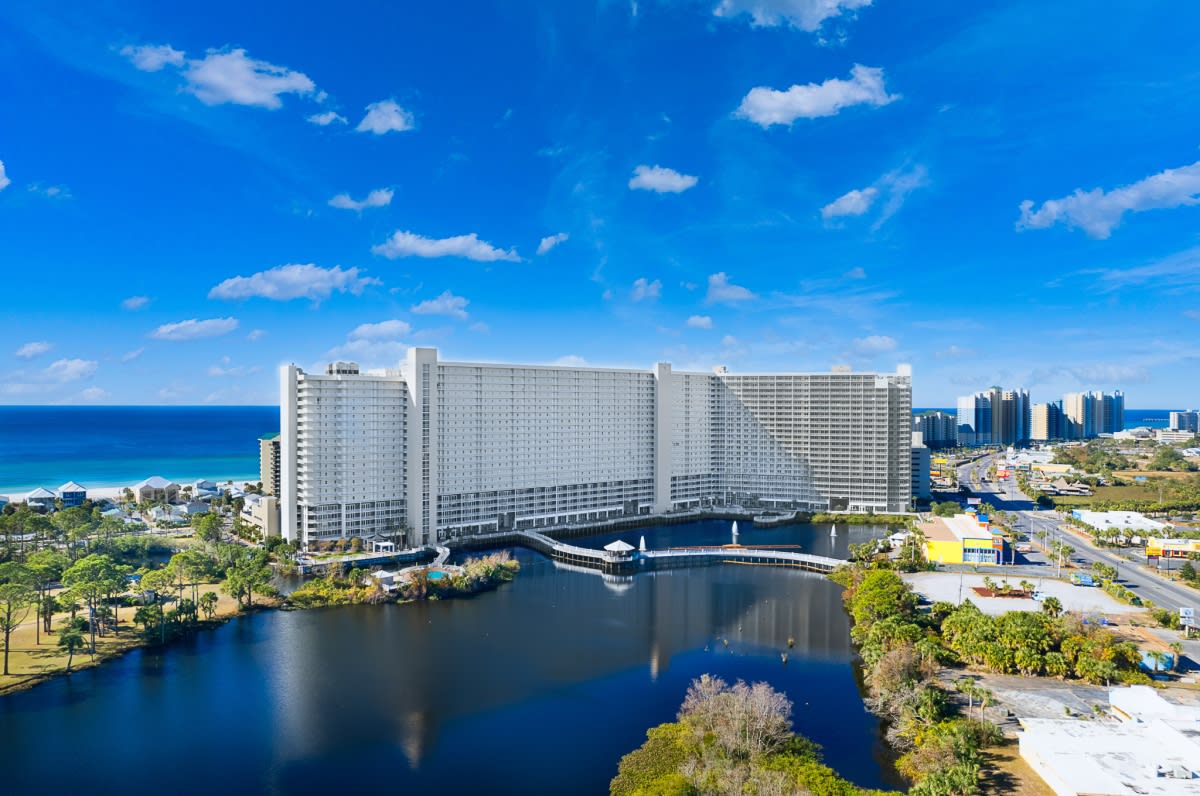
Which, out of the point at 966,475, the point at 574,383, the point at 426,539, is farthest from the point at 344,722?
the point at 966,475

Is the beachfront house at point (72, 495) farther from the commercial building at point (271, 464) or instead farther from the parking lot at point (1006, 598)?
the parking lot at point (1006, 598)

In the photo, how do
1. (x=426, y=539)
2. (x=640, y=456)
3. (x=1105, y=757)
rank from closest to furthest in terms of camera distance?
1. (x=1105, y=757)
2. (x=426, y=539)
3. (x=640, y=456)

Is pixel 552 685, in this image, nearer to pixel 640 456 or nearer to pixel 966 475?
pixel 640 456

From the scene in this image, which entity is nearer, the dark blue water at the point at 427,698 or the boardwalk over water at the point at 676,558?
the dark blue water at the point at 427,698

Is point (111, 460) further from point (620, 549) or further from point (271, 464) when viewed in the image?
point (620, 549)

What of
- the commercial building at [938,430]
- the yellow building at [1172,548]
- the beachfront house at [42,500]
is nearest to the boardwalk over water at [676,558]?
the yellow building at [1172,548]

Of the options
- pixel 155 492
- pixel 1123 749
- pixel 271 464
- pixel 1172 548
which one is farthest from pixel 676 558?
pixel 155 492

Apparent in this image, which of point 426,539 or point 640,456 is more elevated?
point 640,456
